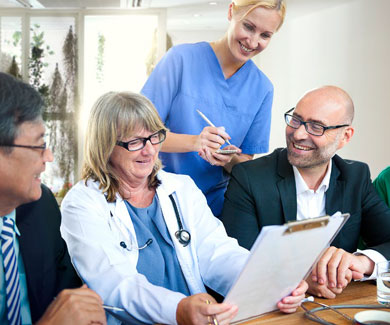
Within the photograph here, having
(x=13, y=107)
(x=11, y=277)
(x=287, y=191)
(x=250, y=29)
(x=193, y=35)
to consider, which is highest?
(x=193, y=35)

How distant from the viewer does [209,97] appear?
2.36 meters

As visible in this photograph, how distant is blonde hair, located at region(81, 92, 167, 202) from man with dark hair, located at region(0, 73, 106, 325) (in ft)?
0.69

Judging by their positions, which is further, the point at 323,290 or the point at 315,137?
the point at 315,137

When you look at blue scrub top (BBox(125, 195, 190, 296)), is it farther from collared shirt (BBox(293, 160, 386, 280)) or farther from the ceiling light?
the ceiling light

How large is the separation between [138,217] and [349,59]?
6.11 metres

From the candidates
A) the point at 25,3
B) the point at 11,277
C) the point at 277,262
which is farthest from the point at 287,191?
the point at 25,3

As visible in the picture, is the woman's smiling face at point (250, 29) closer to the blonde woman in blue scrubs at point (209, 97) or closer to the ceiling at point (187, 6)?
the blonde woman in blue scrubs at point (209, 97)

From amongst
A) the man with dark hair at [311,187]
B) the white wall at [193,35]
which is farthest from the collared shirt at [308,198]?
the white wall at [193,35]

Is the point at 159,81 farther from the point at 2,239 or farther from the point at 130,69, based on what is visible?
the point at 130,69

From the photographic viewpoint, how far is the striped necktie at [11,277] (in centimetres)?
127

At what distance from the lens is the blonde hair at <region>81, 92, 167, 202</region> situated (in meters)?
1.74

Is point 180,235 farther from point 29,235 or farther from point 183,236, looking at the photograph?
point 29,235

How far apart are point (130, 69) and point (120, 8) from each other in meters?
0.75

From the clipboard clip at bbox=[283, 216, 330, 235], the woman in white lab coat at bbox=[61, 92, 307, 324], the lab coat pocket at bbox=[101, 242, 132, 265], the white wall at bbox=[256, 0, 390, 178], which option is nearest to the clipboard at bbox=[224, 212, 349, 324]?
the clipboard clip at bbox=[283, 216, 330, 235]
